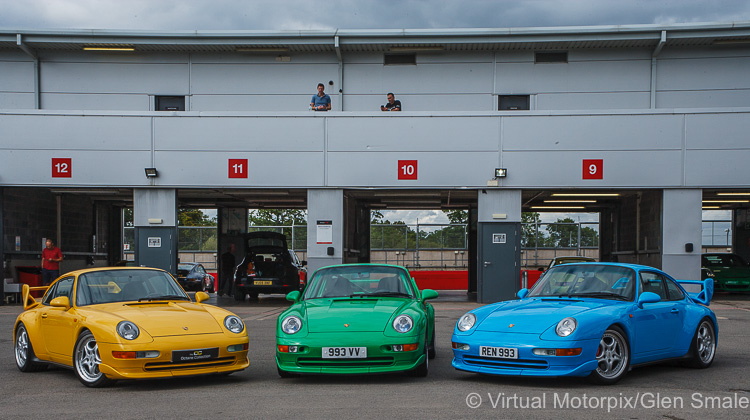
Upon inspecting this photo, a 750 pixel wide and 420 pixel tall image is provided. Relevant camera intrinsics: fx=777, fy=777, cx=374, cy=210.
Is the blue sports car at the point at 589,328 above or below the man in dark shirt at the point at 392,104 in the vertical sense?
below

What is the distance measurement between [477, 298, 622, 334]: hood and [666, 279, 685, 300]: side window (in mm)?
1214

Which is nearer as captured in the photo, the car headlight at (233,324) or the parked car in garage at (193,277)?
the car headlight at (233,324)

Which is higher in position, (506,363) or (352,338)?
(352,338)

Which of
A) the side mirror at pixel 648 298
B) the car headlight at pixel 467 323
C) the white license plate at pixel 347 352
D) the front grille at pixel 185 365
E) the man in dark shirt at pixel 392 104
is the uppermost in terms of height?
the man in dark shirt at pixel 392 104

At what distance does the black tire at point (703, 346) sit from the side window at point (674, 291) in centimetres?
37

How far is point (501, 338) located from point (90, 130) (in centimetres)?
1569

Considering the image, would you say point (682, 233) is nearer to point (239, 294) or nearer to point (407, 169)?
point (407, 169)

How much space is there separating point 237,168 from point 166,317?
12658 mm

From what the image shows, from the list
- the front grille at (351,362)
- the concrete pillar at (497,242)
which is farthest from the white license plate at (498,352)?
the concrete pillar at (497,242)

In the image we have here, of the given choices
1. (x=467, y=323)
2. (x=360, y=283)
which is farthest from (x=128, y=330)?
(x=467, y=323)

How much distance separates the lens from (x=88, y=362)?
7.84 m

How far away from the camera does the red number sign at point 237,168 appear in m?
20.3

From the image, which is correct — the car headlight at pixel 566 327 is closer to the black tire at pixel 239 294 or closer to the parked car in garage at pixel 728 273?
the black tire at pixel 239 294

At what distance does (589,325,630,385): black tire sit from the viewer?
745cm
